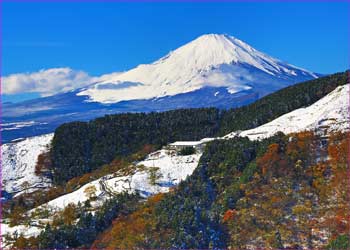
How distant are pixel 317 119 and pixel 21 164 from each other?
33.3 m

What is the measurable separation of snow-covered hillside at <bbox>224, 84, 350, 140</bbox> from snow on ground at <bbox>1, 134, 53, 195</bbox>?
22374 millimetres

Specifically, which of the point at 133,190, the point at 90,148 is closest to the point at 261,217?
the point at 133,190

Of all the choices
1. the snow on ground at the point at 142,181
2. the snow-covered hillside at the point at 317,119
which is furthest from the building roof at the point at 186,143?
the snow on ground at the point at 142,181

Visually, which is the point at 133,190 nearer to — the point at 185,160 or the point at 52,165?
the point at 185,160

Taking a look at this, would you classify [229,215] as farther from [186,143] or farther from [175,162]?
[186,143]

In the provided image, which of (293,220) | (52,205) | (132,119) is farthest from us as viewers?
(132,119)

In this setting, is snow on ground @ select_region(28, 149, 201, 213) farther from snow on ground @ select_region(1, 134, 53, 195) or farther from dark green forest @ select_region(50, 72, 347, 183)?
snow on ground @ select_region(1, 134, 53, 195)

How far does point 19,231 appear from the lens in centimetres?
3944

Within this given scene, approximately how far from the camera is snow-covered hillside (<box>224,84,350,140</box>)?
1779 inches

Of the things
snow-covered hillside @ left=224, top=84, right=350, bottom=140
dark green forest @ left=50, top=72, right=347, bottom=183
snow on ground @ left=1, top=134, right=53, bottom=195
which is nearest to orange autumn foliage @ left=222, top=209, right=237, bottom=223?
snow-covered hillside @ left=224, top=84, right=350, bottom=140

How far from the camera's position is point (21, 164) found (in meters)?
63.5

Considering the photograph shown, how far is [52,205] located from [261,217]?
17.9 m

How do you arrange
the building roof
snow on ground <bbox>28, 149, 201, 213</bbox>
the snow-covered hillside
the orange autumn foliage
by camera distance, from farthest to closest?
the building roof, the snow-covered hillside, snow on ground <bbox>28, 149, 201, 213</bbox>, the orange autumn foliage

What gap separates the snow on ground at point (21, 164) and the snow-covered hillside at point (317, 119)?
Answer: 73.4 feet
